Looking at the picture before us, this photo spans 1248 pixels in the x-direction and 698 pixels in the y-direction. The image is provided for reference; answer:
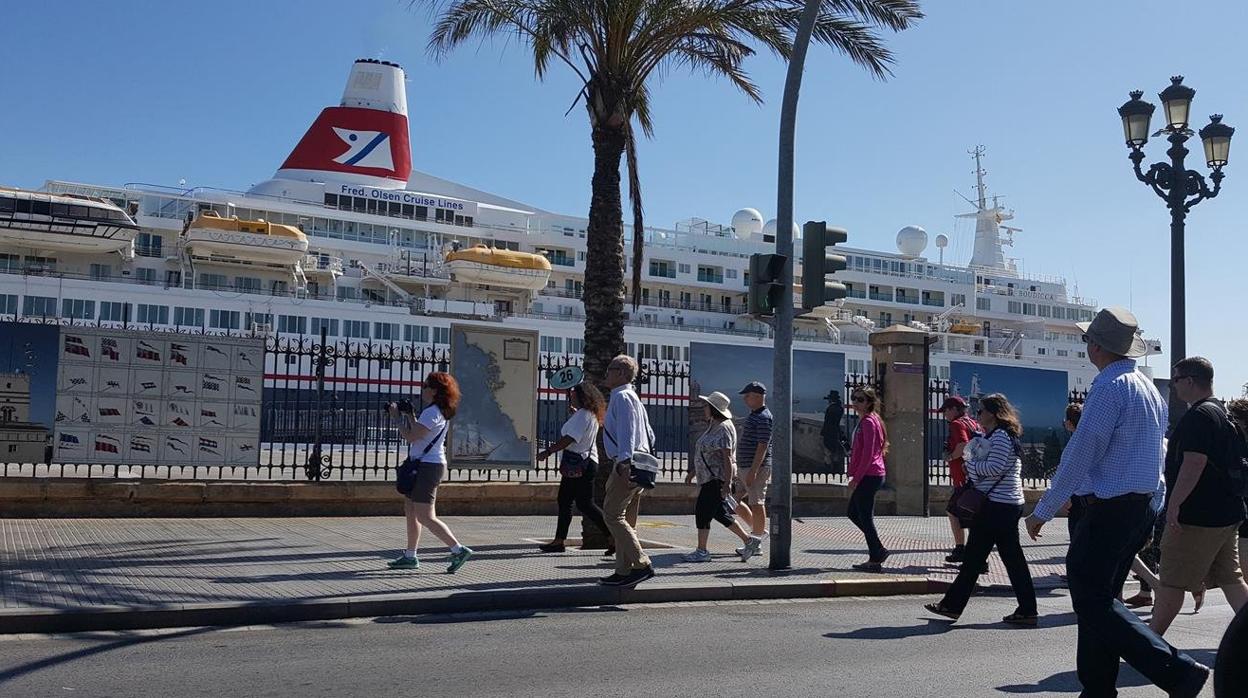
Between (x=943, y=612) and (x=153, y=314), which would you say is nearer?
(x=943, y=612)

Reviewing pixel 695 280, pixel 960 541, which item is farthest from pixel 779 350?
pixel 695 280

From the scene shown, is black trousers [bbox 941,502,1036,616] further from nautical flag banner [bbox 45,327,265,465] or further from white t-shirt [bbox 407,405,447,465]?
nautical flag banner [bbox 45,327,265,465]

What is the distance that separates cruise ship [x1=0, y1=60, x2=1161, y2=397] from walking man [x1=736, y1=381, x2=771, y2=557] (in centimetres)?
2287

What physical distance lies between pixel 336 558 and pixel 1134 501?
6.82m

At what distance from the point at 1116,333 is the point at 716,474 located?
509cm

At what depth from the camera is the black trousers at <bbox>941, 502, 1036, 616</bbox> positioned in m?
7.39

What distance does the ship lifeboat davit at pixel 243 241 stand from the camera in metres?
38.9

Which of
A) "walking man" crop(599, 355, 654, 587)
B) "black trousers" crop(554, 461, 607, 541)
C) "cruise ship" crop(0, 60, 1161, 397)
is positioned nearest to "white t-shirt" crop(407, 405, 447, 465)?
"walking man" crop(599, 355, 654, 587)

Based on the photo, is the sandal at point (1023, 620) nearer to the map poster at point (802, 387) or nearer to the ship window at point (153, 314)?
the map poster at point (802, 387)

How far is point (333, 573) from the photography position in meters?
8.71

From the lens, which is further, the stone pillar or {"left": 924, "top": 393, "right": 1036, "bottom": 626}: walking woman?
the stone pillar

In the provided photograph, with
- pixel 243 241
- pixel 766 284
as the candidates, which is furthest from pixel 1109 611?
pixel 243 241

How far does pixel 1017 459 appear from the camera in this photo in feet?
25.0

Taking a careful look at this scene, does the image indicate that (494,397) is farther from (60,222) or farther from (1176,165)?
(60,222)
